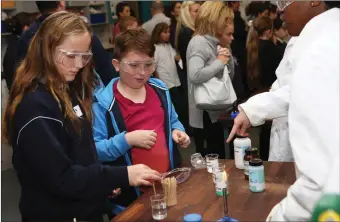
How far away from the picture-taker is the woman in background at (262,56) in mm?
4773

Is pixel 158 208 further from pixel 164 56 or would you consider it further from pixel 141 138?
pixel 164 56

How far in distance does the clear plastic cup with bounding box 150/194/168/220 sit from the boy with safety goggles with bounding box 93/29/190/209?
1.35ft

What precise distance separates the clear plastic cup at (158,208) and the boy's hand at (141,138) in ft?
1.15

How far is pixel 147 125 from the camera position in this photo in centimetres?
225

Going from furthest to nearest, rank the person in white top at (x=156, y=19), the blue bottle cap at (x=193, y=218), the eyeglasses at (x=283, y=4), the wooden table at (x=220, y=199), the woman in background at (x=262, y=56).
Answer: the person in white top at (x=156, y=19) < the woman in background at (x=262, y=56) < the eyeglasses at (x=283, y=4) < the wooden table at (x=220, y=199) < the blue bottle cap at (x=193, y=218)

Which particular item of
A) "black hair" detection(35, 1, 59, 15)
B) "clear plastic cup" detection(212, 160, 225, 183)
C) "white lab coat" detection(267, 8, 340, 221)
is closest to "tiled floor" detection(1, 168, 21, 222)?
"black hair" detection(35, 1, 59, 15)

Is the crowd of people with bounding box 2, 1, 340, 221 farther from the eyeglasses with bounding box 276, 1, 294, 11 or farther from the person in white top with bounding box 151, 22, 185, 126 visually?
the person in white top with bounding box 151, 22, 185, 126

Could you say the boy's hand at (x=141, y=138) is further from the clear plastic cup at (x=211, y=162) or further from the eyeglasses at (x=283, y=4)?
the eyeglasses at (x=283, y=4)

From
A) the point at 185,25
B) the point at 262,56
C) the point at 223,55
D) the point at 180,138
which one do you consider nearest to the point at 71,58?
A: the point at 180,138

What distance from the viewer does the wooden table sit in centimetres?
166

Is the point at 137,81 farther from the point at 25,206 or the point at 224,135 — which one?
the point at 224,135

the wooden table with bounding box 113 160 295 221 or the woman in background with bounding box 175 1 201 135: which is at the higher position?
the woman in background with bounding box 175 1 201 135

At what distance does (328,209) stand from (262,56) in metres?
4.03

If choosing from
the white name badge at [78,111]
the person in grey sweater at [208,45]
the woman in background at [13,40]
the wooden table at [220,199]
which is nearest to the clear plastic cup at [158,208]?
the wooden table at [220,199]
